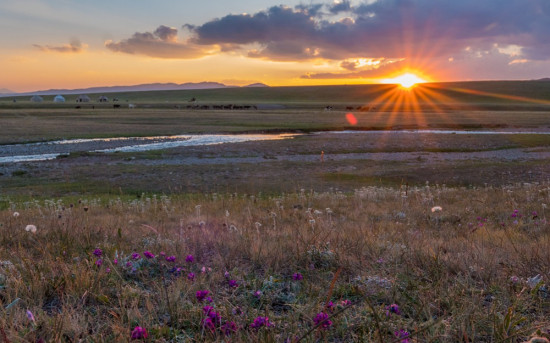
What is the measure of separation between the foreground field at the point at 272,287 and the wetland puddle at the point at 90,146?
90.4 ft

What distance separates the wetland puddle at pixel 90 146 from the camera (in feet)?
97.8

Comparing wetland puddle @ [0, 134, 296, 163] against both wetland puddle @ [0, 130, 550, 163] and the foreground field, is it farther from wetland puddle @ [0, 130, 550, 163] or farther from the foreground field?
the foreground field

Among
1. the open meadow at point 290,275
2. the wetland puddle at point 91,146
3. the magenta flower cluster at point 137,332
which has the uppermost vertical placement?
the magenta flower cluster at point 137,332

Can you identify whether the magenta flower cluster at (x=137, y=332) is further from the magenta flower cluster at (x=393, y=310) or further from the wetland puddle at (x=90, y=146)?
the wetland puddle at (x=90, y=146)

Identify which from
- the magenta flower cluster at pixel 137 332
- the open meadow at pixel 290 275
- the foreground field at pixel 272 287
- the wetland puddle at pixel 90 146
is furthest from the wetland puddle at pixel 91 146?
the magenta flower cluster at pixel 137 332

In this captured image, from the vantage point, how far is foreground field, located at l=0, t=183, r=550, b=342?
262cm

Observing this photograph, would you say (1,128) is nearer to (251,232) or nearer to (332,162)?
(332,162)

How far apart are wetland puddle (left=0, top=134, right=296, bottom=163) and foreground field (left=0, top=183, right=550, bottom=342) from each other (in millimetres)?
27562

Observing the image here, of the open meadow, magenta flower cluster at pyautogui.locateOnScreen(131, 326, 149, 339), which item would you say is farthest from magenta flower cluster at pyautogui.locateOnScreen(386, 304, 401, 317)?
magenta flower cluster at pyautogui.locateOnScreen(131, 326, 149, 339)

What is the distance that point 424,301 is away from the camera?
3031 mm

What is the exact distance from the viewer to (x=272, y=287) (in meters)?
3.45

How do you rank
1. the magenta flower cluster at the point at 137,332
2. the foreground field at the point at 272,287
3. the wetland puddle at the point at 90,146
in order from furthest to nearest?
the wetland puddle at the point at 90,146 < the foreground field at the point at 272,287 < the magenta flower cluster at the point at 137,332

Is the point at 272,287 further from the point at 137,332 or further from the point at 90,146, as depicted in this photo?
the point at 90,146

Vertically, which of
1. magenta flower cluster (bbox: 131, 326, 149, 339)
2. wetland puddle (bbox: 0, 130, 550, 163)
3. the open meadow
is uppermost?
magenta flower cluster (bbox: 131, 326, 149, 339)
